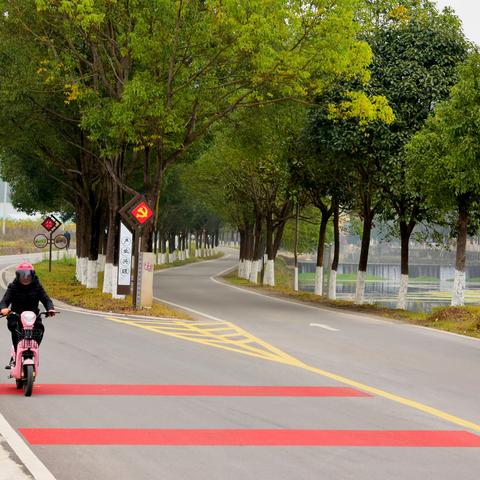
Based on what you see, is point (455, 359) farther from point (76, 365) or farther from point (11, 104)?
point (11, 104)

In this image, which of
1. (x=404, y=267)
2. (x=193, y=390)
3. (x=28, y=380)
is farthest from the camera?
(x=404, y=267)

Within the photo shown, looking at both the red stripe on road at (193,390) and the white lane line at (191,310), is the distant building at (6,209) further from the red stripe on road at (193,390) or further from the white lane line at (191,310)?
the red stripe on road at (193,390)

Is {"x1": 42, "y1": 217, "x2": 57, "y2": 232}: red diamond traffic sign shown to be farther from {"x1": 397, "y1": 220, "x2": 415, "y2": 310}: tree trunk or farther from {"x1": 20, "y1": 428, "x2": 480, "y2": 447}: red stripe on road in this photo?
{"x1": 20, "y1": 428, "x2": 480, "y2": 447}: red stripe on road

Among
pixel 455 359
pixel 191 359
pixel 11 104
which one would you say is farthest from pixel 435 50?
pixel 191 359

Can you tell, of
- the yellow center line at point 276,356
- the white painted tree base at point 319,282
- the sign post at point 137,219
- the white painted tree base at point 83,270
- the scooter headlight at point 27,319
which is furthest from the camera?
the white painted tree base at point 319,282

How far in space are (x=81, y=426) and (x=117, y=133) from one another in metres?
17.0

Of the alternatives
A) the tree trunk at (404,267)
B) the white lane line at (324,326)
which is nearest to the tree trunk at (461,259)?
the tree trunk at (404,267)

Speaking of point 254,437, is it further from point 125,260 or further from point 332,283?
point 332,283

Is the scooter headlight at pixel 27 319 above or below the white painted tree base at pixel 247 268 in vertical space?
above

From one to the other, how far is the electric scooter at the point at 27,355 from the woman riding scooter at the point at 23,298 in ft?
0.43

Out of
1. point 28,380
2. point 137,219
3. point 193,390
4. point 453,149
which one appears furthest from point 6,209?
point 28,380

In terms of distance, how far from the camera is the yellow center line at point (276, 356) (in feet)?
33.9

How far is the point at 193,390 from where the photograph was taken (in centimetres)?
1173

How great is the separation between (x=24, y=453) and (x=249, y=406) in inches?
131
